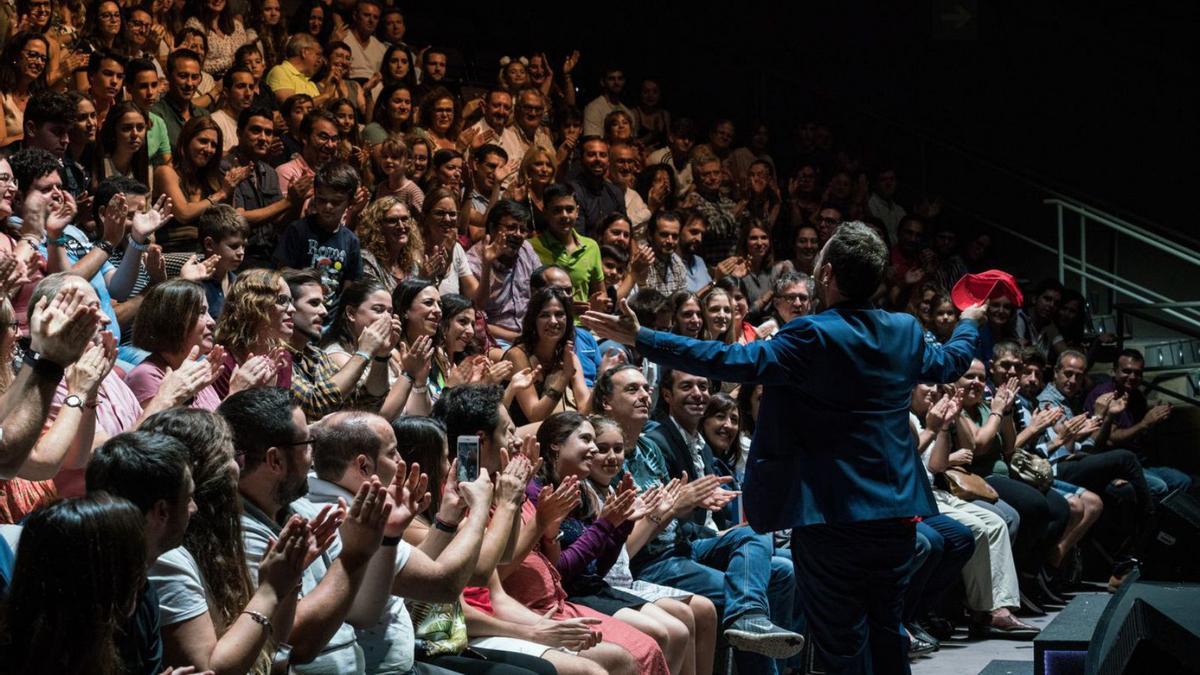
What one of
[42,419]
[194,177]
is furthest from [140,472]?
[194,177]

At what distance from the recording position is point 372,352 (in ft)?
16.7

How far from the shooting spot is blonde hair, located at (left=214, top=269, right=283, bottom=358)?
188 inches

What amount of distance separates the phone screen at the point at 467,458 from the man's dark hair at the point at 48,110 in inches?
114

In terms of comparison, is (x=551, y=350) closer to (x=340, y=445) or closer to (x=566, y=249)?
(x=566, y=249)

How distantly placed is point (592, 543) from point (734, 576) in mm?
848

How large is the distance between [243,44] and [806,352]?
230 inches

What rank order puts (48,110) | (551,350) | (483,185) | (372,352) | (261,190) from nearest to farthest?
(372,352), (48,110), (551,350), (261,190), (483,185)

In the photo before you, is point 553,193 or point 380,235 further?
point 553,193

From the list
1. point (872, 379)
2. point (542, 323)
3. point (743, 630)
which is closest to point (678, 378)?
point (542, 323)

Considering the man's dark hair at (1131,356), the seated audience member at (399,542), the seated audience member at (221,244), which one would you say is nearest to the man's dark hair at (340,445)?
the seated audience member at (399,542)

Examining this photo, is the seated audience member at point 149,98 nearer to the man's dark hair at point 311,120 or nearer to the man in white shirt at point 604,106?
the man's dark hair at point 311,120

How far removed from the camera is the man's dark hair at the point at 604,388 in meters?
5.88

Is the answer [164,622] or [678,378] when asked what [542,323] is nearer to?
[678,378]

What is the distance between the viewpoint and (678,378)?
20.3 feet
